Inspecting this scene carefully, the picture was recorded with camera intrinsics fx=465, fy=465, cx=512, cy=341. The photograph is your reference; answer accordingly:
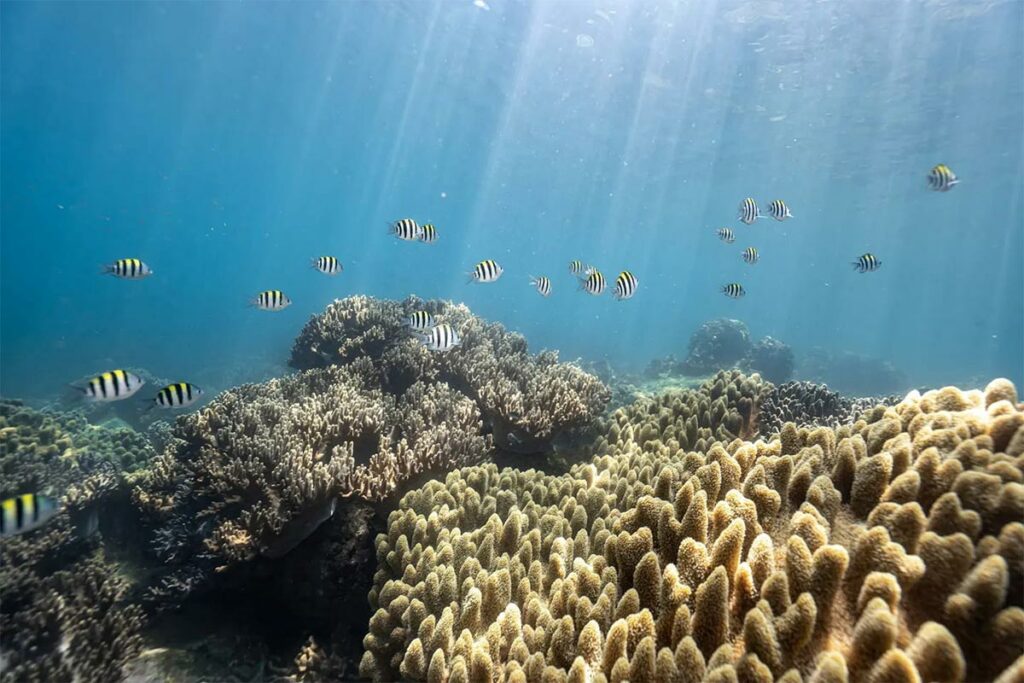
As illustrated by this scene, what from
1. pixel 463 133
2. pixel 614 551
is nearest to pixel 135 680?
pixel 614 551

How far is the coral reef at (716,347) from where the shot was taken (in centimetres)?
2201

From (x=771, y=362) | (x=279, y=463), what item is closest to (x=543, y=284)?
(x=279, y=463)

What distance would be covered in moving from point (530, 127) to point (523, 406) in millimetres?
44316

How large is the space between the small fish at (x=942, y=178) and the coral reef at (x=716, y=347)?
13.4 m

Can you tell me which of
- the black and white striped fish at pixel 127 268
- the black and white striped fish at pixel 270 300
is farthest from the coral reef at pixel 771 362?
the black and white striped fish at pixel 127 268

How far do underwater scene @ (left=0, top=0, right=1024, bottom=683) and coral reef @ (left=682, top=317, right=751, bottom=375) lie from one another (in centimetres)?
23

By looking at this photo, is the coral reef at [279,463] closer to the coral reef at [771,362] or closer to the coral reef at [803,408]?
the coral reef at [803,408]

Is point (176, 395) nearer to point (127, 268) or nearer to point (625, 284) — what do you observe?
point (127, 268)

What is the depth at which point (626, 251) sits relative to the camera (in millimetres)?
121062

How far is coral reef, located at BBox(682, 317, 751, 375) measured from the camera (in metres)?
22.0

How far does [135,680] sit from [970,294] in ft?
659

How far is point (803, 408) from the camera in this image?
6.14 m

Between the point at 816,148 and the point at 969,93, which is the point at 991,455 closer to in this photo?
the point at 969,93

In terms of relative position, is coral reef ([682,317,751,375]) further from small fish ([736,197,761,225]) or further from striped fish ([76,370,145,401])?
striped fish ([76,370,145,401])
